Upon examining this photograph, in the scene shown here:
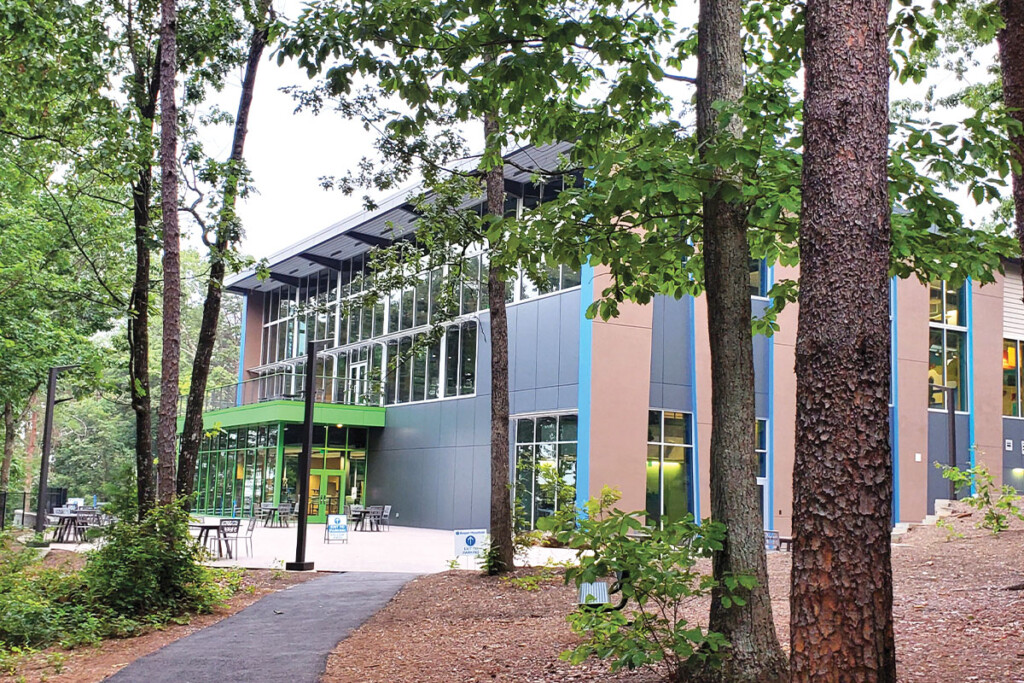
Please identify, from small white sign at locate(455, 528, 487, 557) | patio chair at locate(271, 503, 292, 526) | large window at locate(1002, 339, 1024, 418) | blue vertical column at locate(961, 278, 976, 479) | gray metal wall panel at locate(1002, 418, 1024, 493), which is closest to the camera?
small white sign at locate(455, 528, 487, 557)

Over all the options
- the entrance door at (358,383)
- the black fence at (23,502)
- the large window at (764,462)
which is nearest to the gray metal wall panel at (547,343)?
the large window at (764,462)

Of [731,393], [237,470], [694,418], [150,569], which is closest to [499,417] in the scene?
[150,569]

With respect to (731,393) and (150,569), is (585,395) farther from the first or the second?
(731,393)

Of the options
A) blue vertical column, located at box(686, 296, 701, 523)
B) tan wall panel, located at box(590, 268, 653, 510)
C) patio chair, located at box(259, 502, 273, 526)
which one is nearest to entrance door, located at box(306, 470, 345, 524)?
patio chair, located at box(259, 502, 273, 526)

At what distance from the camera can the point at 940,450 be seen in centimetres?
2731

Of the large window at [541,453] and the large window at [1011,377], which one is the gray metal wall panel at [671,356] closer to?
the large window at [541,453]

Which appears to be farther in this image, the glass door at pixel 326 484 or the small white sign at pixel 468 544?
the glass door at pixel 326 484

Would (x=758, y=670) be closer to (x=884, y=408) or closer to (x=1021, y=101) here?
(x=884, y=408)

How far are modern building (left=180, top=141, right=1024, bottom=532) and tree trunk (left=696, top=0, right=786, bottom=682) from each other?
863 cm

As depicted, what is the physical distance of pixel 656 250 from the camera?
6789 millimetres

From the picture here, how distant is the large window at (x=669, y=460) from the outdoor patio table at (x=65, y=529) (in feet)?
49.5

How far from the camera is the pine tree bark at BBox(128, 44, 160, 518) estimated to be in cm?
1365

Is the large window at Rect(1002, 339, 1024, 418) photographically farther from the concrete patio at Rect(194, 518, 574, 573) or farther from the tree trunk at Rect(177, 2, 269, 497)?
the tree trunk at Rect(177, 2, 269, 497)

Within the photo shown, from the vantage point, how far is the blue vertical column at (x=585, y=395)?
2361 centimetres
